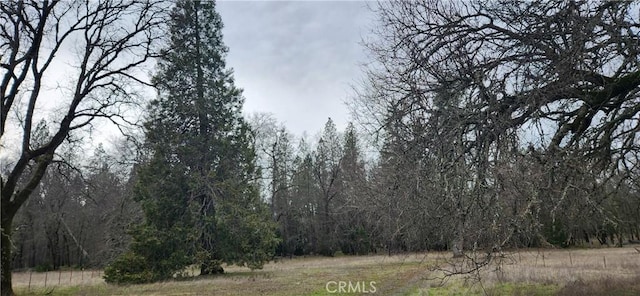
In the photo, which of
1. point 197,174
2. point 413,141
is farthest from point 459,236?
point 197,174

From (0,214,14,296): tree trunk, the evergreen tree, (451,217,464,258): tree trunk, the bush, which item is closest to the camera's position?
(451,217,464,258): tree trunk

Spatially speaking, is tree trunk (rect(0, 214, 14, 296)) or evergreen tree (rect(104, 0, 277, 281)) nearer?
tree trunk (rect(0, 214, 14, 296))

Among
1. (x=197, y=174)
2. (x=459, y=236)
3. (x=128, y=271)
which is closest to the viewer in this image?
(x=459, y=236)

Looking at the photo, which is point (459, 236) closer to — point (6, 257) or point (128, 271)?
point (6, 257)

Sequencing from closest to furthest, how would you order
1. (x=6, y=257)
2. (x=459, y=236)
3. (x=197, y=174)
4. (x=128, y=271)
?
(x=459, y=236), (x=6, y=257), (x=128, y=271), (x=197, y=174)

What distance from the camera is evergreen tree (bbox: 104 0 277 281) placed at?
2258cm

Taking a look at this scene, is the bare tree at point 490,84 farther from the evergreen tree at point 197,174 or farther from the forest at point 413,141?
the evergreen tree at point 197,174

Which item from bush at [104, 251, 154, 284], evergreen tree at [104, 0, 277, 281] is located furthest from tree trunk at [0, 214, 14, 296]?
evergreen tree at [104, 0, 277, 281]

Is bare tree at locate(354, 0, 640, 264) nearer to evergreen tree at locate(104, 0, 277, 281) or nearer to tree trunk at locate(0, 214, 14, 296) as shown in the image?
tree trunk at locate(0, 214, 14, 296)

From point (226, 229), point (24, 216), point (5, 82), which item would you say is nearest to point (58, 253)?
point (24, 216)

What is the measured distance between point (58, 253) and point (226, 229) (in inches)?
1383

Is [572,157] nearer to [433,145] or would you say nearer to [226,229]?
[433,145]

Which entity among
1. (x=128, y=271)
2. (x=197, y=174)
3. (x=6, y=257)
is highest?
(x=197, y=174)

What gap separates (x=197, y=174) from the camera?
23.4 metres
